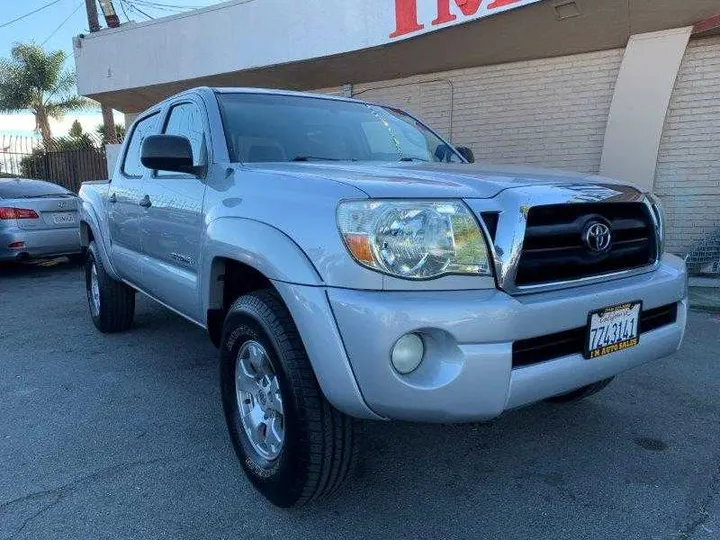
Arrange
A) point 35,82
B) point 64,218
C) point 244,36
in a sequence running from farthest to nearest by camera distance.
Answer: point 35,82 → point 244,36 → point 64,218

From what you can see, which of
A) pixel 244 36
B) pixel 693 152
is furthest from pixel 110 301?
pixel 244 36

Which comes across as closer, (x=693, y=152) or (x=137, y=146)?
(x=137, y=146)

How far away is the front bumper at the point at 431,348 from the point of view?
6.66ft

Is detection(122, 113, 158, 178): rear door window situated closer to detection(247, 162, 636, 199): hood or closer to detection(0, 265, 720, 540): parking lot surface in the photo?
detection(0, 265, 720, 540): parking lot surface

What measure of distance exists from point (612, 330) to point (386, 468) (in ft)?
4.08

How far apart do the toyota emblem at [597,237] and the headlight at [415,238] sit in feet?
1.71

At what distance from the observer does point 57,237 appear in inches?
334

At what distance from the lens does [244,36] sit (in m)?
11.1

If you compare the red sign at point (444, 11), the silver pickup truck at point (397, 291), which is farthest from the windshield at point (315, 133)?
the red sign at point (444, 11)

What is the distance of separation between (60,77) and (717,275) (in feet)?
97.2

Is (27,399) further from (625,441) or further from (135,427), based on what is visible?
(625,441)

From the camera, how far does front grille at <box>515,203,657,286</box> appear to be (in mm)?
2271

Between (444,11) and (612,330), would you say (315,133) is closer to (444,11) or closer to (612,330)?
(612,330)

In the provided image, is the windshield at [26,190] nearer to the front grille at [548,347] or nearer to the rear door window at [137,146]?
the rear door window at [137,146]
